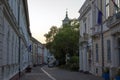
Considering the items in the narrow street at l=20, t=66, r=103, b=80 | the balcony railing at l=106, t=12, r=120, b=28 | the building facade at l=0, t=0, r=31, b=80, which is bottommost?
the narrow street at l=20, t=66, r=103, b=80

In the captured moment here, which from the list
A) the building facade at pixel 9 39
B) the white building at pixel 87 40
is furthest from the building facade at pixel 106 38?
the building facade at pixel 9 39

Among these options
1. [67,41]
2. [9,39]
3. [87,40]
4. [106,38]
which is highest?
[67,41]

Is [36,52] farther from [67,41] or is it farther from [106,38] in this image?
[106,38]

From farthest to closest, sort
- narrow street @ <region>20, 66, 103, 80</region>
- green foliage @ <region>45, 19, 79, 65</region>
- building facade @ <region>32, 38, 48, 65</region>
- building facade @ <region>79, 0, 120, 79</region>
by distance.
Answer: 1. building facade @ <region>32, 38, 48, 65</region>
2. green foliage @ <region>45, 19, 79, 65</region>
3. narrow street @ <region>20, 66, 103, 80</region>
4. building facade @ <region>79, 0, 120, 79</region>

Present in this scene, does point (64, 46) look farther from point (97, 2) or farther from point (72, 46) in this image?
point (97, 2)

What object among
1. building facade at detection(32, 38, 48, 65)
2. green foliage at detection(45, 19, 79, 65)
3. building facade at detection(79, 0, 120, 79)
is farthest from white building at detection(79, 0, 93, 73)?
building facade at detection(32, 38, 48, 65)

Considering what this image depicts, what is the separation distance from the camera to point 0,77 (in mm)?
14352

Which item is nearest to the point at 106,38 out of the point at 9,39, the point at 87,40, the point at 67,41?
the point at 87,40

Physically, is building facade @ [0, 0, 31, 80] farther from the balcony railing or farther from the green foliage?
the green foliage

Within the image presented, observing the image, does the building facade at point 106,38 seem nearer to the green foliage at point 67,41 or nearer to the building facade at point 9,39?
the building facade at point 9,39

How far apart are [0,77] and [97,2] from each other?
2578 cm

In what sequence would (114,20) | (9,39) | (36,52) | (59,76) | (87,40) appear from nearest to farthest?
1. (9,39)
2. (114,20)
3. (59,76)
4. (87,40)
5. (36,52)

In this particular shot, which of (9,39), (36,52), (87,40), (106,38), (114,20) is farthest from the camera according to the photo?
(36,52)

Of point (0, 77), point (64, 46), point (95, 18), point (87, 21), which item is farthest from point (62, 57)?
point (0, 77)
